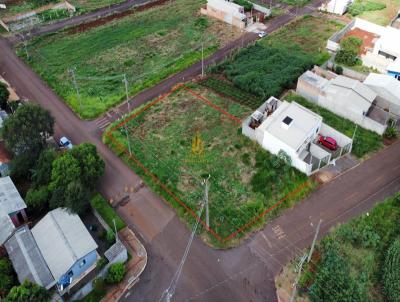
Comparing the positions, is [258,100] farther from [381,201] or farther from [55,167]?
[55,167]

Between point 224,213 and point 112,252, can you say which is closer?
point 112,252

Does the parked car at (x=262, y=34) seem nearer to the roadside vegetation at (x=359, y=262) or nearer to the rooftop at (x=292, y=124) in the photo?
the rooftop at (x=292, y=124)

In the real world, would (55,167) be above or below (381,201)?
above

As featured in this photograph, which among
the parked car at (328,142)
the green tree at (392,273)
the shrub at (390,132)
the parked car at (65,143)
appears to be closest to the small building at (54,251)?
the parked car at (65,143)

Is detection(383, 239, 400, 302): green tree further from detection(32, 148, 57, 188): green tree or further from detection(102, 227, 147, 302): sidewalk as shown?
detection(32, 148, 57, 188): green tree

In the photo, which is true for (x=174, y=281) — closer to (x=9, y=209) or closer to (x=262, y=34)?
(x=9, y=209)

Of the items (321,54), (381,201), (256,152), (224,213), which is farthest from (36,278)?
(321,54)
